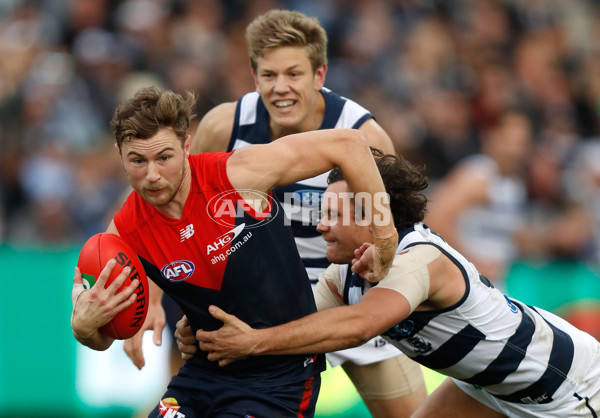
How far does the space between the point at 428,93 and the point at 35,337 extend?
21.3 feet

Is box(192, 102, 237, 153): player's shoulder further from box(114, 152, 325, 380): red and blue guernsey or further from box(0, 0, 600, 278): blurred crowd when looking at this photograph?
box(0, 0, 600, 278): blurred crowd

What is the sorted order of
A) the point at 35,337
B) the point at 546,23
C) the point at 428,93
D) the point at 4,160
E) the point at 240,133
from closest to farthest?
the point at 240,133 → the point at 35,337 → the point at 4,160 → the point at 428,93 → the point at 546,23

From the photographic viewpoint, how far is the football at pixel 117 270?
14.6 feet

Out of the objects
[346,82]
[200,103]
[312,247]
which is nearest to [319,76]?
[312,247]

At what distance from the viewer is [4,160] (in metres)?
10.6

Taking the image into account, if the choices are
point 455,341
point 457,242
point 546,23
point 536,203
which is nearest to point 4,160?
point 457,242

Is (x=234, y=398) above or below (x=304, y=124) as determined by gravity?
below

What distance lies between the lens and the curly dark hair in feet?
16.2

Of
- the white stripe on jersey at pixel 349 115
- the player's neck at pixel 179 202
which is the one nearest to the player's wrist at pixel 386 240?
the player's neck at pixel 179 202

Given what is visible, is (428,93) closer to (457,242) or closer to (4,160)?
(457,242)

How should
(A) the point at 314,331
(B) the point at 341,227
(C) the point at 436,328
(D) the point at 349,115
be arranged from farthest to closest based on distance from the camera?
(D) the point at 349,115, (B) the point at 341,227, (C) the point at 436,328, (A) the point at 314,331

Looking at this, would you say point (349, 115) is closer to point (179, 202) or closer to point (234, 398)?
point (179, 202)

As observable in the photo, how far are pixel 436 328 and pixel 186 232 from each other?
1447 millimetres

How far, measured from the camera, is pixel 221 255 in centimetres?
453
